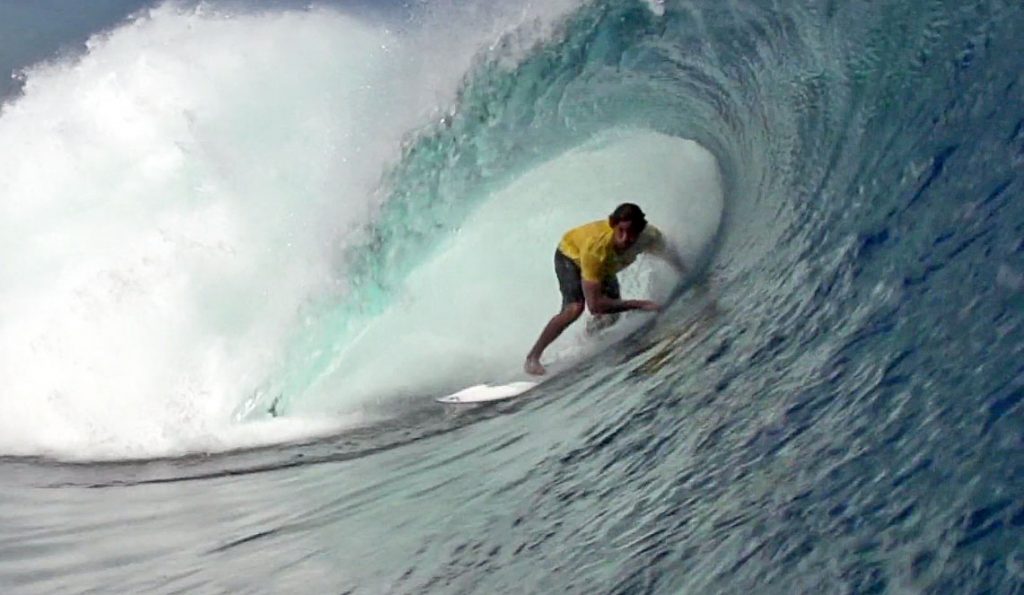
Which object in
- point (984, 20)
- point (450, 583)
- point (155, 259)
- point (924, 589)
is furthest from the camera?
point (155, 259)

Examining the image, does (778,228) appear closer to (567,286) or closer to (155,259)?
(567,286)

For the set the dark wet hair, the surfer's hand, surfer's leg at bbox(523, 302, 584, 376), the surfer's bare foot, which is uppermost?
the dark wet hair

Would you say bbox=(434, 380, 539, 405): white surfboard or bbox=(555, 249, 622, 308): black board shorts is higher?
bbox=(555, 249, 622, 308): black board shorts

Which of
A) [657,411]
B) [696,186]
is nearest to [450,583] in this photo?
[657,411]

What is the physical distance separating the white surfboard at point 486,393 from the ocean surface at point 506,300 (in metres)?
0.14

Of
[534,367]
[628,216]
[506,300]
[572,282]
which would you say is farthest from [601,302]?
[506,300]

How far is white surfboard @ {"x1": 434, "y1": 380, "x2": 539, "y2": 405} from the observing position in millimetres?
7328

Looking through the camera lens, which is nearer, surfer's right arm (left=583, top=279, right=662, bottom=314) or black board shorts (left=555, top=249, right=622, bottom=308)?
surfer's right arm (left=583, top=279, right=662, bottom=314)

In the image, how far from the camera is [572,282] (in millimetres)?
7227

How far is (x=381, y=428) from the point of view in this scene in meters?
7.58

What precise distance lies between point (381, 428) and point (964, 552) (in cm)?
481

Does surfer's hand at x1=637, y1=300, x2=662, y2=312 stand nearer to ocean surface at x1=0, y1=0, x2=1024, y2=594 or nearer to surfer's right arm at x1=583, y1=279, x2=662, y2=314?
surfer's right arm at x1=583, y1=279, x2=662, y2=314

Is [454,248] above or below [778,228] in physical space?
above

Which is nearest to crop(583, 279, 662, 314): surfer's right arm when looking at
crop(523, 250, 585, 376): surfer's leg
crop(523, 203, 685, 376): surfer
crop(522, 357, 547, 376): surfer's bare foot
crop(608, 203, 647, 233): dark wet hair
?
crop(523, 203, 685, 376): surfer
